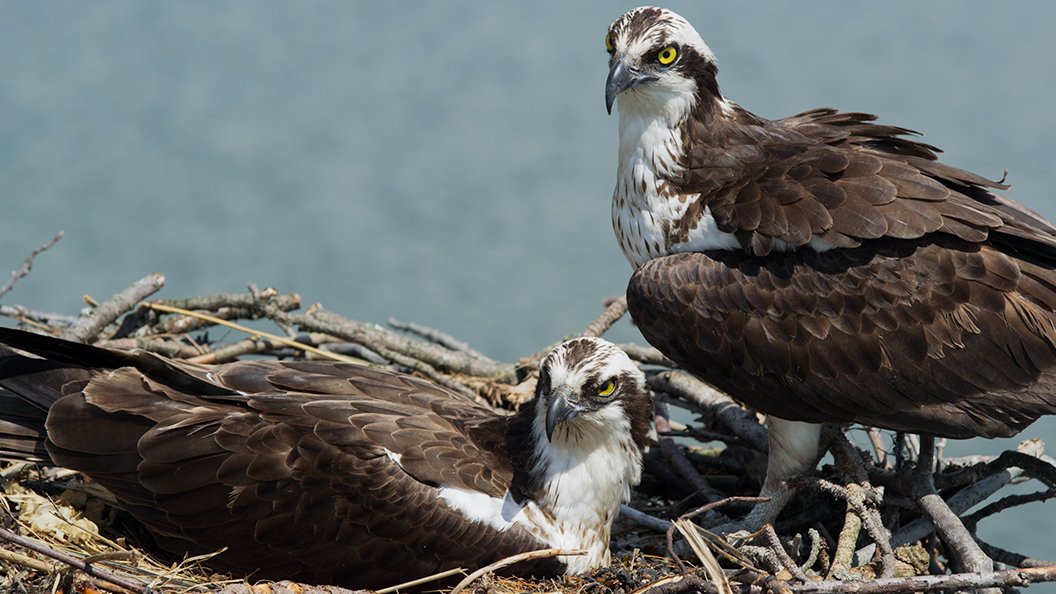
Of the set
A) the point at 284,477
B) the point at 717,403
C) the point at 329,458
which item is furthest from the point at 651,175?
the point at 284,477

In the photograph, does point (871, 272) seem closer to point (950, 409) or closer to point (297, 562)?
point (950, 409)

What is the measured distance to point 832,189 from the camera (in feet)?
16.1

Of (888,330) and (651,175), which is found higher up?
(651,175)

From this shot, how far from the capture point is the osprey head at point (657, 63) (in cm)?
528

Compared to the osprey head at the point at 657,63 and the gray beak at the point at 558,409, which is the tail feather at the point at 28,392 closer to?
the gray beak at the point at 558,409

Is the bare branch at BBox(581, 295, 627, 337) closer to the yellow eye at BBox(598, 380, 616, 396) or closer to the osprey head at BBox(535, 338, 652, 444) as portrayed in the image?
the osprey head at BBox(535, 338, 652, 444)

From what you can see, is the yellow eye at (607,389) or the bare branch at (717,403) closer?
the yellow eye at (607,389)

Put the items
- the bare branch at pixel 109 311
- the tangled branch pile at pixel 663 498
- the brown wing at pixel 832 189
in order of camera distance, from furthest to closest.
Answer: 1. the bare branch at pixel 109 311
2. the brown wing at pixel 832 189
3. the tangled branch pile at pixel 663 498

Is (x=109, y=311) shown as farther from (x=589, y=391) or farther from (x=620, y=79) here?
(x=620, y=79)

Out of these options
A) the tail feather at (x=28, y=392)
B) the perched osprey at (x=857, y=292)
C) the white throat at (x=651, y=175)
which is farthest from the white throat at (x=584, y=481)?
the tail feather at (x=28, y=392)

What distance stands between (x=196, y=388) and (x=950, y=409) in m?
3.13

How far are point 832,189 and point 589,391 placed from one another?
1.30m

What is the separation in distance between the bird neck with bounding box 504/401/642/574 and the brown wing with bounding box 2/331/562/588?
4.9 inches

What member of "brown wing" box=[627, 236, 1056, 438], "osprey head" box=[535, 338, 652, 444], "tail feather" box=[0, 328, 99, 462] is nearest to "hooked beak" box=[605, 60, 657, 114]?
"brown wing" box=[627, 236, 1056, 438]
